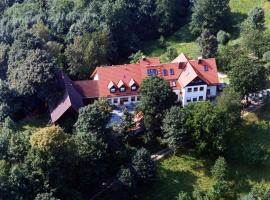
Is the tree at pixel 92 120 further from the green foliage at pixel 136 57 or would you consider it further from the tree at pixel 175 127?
the green foliage at pixel 136 57

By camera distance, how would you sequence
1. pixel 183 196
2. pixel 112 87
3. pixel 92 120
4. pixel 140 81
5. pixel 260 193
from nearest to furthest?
pixel 260 193 → pixel 183 196 → pixel 92 120 → pixel 112 87 → pixel 140 81

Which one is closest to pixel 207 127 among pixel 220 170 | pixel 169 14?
pixel 220 170

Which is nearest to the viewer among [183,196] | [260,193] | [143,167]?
[260,193]

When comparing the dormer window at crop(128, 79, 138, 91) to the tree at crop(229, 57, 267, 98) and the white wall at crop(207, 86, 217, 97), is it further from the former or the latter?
the tree at crop(229, 57, 267, 98)

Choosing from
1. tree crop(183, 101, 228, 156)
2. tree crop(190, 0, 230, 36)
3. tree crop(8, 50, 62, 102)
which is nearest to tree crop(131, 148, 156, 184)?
tree crop(183, 101, 228, 156)

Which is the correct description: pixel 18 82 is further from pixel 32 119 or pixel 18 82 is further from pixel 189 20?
pixel 189 20

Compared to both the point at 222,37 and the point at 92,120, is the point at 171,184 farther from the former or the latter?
the point at 222,37

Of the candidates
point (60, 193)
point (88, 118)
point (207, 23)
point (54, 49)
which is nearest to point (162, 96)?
point (88, 118)
